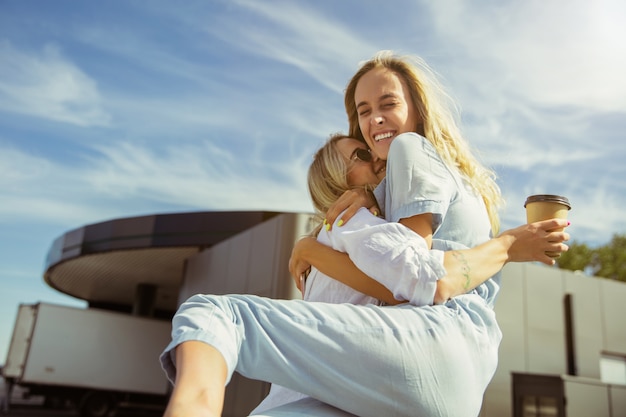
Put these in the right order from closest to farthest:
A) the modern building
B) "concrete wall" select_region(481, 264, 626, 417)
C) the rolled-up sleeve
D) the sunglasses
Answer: the rolled-up sleeve → the sunglasses → the modern building → "concrete wall" select_region(481, 264, 626, 417)

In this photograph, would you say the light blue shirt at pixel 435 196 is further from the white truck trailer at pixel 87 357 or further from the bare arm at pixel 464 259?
the white truck trailer at pixel 87 357

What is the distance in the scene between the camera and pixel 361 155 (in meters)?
2.35

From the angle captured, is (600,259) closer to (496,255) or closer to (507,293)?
(507,293)

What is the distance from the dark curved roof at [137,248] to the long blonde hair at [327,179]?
45.8ft

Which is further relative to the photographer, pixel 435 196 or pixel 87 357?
pixel 87 357

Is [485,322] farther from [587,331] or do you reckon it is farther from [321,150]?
[587,331]

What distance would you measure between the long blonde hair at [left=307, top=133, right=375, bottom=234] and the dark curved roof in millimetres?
13975

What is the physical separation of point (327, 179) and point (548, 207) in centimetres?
81

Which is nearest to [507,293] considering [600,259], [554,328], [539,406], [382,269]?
[554,328]

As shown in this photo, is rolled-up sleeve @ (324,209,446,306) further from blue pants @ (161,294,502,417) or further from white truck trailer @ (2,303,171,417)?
white truck trailer @ (2,303,171,417)

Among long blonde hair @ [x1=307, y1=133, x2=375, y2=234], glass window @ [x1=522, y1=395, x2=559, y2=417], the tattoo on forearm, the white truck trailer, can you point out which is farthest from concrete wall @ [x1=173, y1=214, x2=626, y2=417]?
the tattoo on forearm

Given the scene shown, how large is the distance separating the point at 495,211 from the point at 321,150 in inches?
29.5

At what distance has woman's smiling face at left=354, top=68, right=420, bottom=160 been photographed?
2.06m

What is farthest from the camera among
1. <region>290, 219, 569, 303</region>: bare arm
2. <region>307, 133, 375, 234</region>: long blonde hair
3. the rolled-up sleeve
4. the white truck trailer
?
the white truck trailer
